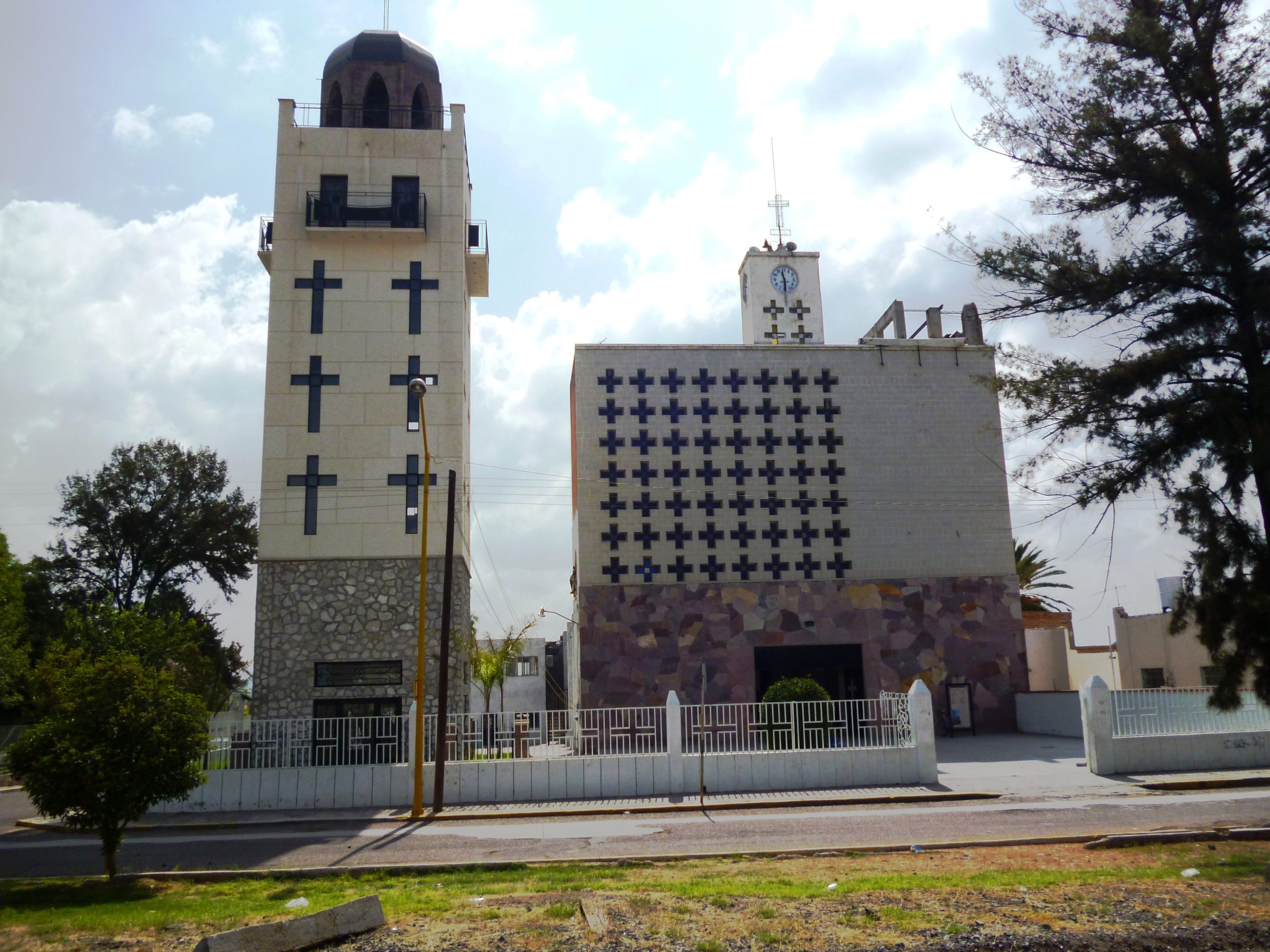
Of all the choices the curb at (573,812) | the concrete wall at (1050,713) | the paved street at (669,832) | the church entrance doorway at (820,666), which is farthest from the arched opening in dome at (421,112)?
the concrete wall at (1050,713)

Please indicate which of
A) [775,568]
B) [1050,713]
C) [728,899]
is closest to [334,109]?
[775,568]

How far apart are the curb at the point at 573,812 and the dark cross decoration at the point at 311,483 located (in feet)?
32.7

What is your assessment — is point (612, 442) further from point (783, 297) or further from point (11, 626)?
point (11, 626)

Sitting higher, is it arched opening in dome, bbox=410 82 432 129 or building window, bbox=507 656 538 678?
arched opening in dome, bbox=410 82 432 129

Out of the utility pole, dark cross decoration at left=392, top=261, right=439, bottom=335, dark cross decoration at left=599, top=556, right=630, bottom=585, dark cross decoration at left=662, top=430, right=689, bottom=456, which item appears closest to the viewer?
the utility pole

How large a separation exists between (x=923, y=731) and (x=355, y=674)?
15.1 metres

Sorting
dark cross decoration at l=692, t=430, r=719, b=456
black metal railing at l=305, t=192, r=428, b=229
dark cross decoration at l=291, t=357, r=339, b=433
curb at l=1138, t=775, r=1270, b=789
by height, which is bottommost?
curb at l=1138, t=775, r=1270, b=789

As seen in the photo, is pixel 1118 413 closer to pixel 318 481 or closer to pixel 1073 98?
pixel 1073 98

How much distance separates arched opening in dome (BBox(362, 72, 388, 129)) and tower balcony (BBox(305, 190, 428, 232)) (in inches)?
131

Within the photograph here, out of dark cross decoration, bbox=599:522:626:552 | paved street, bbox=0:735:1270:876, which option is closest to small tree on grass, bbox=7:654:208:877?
paved street, bbox=0:735:1270:876

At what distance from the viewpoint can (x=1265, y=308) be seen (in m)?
10.9

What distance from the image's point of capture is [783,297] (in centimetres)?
3953

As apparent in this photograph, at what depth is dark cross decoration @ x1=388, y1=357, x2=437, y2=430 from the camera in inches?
1115

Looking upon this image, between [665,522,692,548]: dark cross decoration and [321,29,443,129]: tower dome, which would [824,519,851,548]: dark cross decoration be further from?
[321,29,443,129]: tower dome
